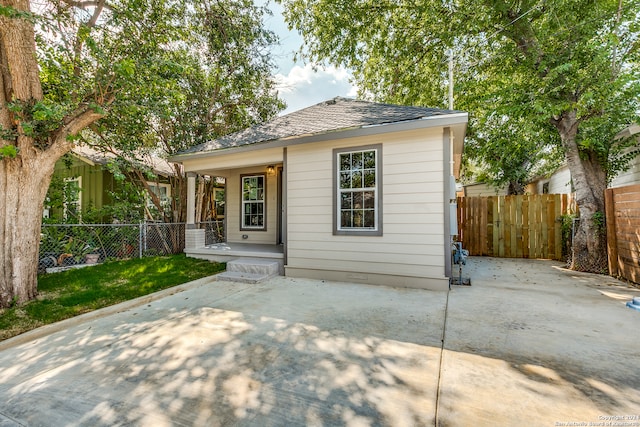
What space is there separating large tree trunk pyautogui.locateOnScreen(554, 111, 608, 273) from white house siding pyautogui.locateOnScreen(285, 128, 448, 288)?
3.73m

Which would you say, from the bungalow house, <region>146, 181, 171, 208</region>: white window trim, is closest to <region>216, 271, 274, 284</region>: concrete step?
the bungalow house

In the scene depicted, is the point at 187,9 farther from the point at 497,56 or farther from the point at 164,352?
the point at 497,56

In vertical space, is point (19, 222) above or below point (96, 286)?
above

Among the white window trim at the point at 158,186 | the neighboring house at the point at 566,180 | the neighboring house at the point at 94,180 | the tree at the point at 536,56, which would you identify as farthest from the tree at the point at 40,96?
the neighboring house at the point at 566,180

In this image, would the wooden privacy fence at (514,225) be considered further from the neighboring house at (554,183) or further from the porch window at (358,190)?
the porch window at (358,190)

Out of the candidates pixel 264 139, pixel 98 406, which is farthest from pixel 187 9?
pixel 98 406

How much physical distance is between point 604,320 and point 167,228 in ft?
30.6

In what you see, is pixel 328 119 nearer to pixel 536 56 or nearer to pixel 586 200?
pixel 536 56

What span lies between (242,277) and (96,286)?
2346 mm

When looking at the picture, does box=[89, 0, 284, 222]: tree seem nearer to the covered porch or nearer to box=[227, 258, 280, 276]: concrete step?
the covered porch

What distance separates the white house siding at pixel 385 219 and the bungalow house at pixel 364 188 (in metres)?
0.02

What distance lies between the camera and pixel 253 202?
846cm

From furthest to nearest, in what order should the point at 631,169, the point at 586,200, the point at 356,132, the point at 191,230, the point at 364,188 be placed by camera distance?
the point at 191,230
the point at 586,200
the point at 631,169
the point at 364,188
the point at 356,132

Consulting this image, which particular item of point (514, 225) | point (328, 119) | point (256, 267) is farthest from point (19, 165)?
point (514, 225)
